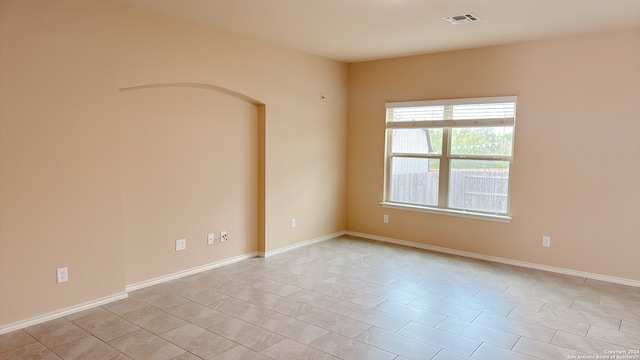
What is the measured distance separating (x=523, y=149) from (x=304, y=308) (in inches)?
122

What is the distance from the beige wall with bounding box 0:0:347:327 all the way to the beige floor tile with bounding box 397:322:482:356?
241 centimetres

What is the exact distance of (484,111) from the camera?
16.4 feet

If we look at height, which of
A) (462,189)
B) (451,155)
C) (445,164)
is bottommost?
(462,189)

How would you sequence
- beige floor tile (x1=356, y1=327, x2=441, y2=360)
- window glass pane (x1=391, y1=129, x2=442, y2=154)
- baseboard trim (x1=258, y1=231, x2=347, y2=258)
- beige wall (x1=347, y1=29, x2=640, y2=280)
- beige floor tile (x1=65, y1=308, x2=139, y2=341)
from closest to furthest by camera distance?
beige floor tile (x1=356, y1=327, x2=441, y2=360) < beige floor tile (x1=65, y1=308, x2=139, y2=341) < beige wall (x1=347, y1=29, x2=640, y2=280) < baseboard trim (x1=258, y1=231, x2=347, y2=258) < window glass pane (x1=391, y1=129, x2=442, y2=154)

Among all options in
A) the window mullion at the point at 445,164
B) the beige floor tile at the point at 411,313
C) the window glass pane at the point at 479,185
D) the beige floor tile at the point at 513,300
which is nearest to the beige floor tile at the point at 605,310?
the beige floor tile at the point at 513,300

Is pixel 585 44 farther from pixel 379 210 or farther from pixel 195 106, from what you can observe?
pixel 195 106

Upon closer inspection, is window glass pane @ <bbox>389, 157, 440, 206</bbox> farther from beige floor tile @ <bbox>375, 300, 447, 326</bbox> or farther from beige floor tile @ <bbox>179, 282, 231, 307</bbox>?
beige floor tile @ <bbox>179, 282, 231, 307</bbox>

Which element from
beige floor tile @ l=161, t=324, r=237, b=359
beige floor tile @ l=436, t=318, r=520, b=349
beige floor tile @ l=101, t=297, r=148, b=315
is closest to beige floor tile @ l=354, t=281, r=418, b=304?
beige floor tile @ l=436, t=318, r=520, b=349

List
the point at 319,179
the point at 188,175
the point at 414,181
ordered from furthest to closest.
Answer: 1. the point at 319,179
2. the point at 414,181
3. the point at 188,175

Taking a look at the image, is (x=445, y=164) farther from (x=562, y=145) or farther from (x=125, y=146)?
(x=125, y=146)

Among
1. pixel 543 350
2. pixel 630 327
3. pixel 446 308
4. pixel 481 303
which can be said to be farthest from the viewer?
pixel 481 303

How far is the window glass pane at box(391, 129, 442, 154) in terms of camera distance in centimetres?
544

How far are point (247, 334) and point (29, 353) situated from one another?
55.7 inches

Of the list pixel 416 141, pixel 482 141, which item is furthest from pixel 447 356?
pixel 416 141
